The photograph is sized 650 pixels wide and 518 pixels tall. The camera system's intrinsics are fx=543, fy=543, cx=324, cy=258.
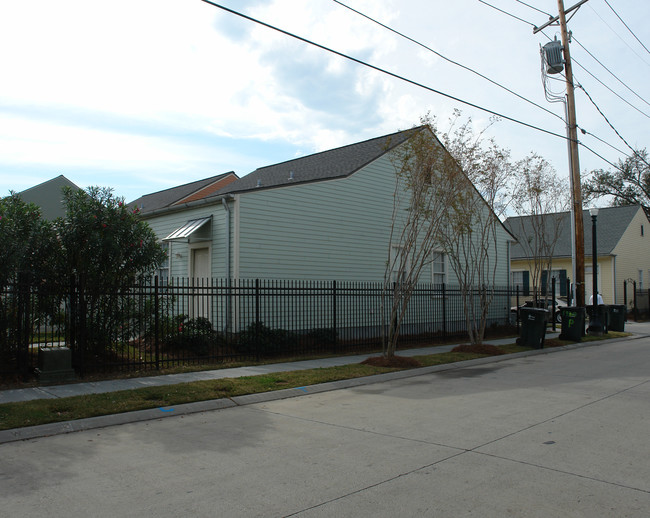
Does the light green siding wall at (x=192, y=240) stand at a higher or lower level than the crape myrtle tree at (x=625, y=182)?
lower

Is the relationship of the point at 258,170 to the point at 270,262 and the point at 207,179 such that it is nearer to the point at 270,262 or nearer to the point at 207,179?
the point at 207,179

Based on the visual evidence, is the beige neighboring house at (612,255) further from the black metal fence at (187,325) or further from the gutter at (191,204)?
the gutter at (191,204)

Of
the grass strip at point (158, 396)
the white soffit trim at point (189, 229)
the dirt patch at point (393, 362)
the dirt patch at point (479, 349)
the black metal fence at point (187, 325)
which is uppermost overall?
the white soffit trim at point (189, 229)

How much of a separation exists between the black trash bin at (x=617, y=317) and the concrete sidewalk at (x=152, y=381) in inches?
553

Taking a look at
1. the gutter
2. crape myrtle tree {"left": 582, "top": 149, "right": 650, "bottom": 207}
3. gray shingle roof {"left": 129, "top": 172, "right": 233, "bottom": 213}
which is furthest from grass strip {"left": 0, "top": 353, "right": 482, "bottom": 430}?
crape myrtle tree {"left": 582, "top": 149, "right": 650, "bottom": 207}

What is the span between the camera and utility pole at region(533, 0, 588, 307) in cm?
1939

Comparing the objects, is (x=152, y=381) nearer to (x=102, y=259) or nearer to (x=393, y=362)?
(x=102, y=259)

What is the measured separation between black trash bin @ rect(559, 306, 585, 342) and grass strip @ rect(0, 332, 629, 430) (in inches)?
378

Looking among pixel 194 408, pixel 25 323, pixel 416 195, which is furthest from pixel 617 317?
pixel 25 323

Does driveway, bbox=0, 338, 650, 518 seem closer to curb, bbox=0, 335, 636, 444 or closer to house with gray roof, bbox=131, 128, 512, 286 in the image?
curb, bbox=0, 335, 636, 444

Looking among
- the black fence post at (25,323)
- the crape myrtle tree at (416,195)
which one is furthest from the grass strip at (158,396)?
the black fence post at (25,323)

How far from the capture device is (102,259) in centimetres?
1066

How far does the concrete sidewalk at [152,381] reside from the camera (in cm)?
828

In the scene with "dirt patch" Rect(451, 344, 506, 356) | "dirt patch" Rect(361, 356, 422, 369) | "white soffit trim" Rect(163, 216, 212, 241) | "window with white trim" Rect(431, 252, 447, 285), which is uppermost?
"white soffit trim" Rect(163, 216, 212, 241)
